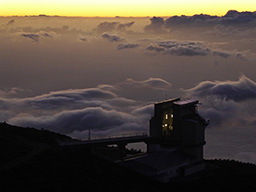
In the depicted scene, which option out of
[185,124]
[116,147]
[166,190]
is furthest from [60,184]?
[185,124]

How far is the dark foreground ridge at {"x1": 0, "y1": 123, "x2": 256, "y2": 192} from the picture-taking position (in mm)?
67062

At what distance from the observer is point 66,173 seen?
2852 inches

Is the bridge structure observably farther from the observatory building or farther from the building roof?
the building roof

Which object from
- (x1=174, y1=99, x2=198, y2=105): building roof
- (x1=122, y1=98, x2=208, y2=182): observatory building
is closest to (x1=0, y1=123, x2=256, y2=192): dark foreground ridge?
(x1=122, y1=98, x2=208, y2=182): observatory building

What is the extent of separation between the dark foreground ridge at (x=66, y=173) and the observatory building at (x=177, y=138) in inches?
94.8

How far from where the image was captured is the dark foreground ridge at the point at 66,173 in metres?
67.1

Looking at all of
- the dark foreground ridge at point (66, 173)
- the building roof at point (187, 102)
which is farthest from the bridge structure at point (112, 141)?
the building roof at point (187, 102)

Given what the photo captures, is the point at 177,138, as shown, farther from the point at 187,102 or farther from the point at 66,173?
the point at 66,173

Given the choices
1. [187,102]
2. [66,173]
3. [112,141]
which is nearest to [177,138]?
[187,102]

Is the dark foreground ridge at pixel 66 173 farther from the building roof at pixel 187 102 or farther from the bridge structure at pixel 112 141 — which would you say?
the building roof at pixel 187 102

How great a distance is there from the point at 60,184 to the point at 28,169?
5.75 m

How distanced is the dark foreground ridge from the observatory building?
2407 millimetres

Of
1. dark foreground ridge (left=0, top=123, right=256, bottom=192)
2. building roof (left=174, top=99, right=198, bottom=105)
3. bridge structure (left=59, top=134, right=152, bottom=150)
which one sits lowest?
dark foreground ridge (left=0, top=123, right=256, bottom=192)

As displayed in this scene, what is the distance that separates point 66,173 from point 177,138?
2690 cm
